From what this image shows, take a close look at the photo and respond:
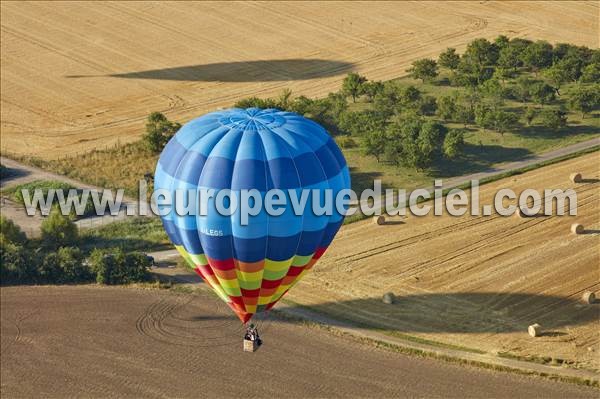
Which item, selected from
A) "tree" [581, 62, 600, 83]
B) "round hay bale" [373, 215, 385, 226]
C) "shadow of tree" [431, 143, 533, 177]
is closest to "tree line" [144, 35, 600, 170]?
"tree" [581, 62, 600, 83]

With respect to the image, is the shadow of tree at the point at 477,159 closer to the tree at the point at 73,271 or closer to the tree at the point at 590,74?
the tree at the point at 590,74

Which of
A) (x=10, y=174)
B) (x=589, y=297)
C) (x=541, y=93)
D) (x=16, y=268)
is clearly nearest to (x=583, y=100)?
(x=541, y=93)

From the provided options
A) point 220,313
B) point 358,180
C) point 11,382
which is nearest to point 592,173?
point 358,180

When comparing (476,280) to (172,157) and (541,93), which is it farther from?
(541,93)

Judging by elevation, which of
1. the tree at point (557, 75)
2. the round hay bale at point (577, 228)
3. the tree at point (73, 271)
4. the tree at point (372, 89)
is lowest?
the tree at point (73, 271)

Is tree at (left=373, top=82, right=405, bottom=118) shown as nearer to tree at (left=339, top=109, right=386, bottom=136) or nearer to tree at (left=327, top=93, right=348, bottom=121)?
tree at (left=339, top=109, right=386, bottom=136)

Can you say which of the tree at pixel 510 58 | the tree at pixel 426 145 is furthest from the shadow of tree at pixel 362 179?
the tree at pixel 510 58
